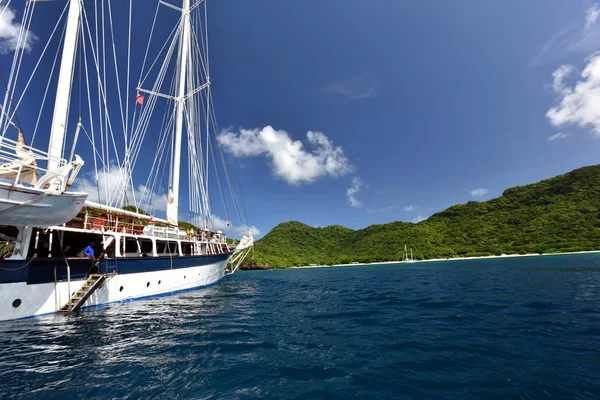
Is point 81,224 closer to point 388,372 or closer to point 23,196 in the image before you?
point 23,196

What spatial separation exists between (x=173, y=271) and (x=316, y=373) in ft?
66.5

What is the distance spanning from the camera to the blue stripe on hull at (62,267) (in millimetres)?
12188

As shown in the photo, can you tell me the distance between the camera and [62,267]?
1413 cm

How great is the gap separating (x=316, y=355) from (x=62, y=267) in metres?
15.5

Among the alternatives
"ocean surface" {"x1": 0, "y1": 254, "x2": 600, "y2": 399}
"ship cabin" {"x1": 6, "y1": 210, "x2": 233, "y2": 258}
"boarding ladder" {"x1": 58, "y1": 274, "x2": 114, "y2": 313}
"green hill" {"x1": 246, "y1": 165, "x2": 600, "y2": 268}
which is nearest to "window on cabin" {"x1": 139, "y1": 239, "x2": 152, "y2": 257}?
"ship cabin" {"x1": 6, "y1": 210, "x2": 233, "y2": 258}

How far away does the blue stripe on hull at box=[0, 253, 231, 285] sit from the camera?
1219cm

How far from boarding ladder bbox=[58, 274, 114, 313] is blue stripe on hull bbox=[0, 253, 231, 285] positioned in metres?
0.60

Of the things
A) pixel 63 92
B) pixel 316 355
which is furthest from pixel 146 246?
pixel 316 355

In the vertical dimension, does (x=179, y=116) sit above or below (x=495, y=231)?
above

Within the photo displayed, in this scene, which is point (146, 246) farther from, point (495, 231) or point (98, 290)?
point (495, 231)

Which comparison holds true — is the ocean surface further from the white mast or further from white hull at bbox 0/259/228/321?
the white mast

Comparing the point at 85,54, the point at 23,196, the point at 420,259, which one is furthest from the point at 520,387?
the point at 420,259

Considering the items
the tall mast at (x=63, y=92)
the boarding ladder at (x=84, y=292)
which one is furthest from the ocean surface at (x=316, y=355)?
the tall mast at (x=63, y=92)

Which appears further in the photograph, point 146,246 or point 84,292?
point 146,246
